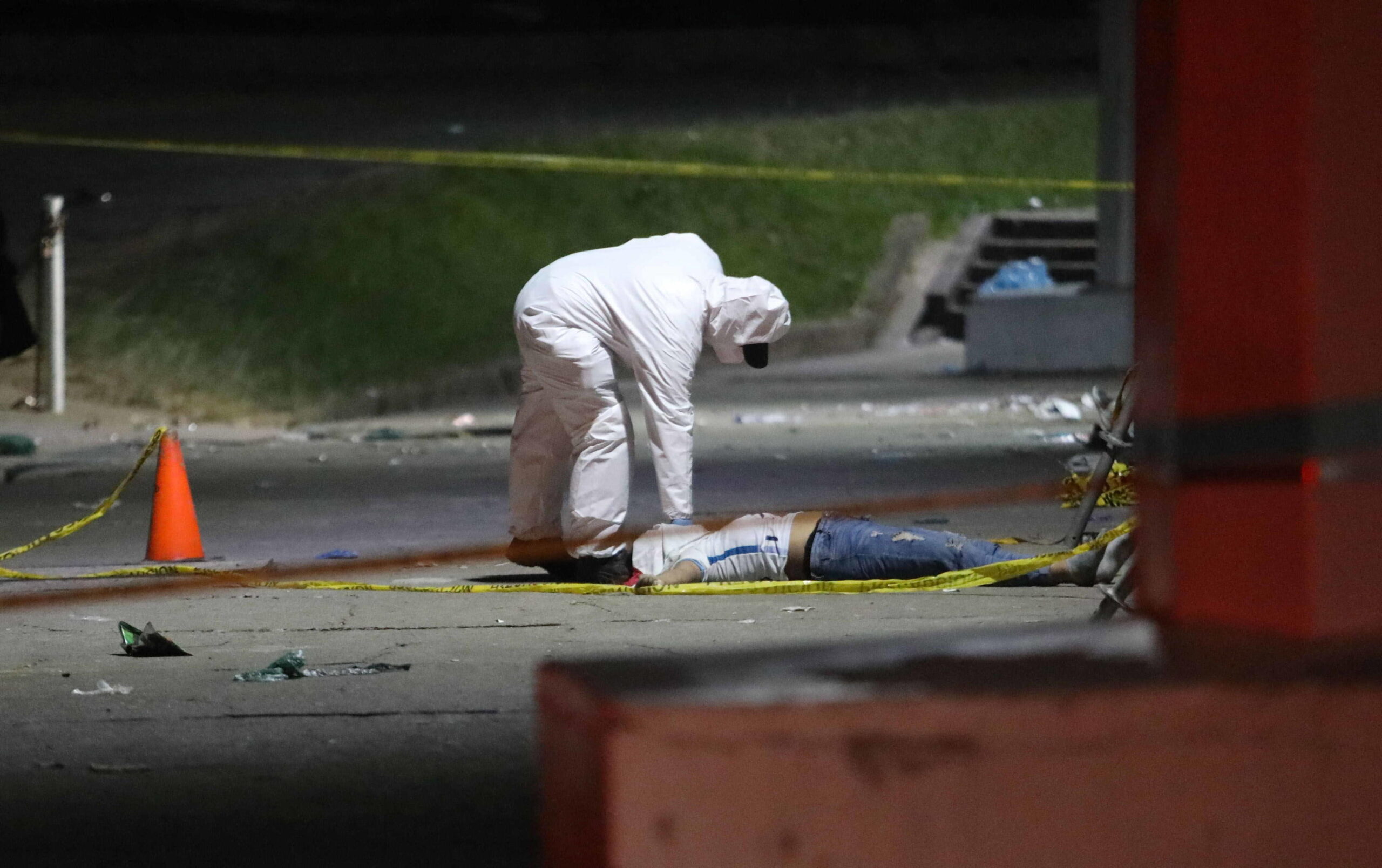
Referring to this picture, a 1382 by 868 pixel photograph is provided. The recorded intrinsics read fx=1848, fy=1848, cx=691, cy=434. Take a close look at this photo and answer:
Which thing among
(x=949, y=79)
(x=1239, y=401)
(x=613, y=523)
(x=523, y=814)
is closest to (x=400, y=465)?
(x=613, y=523)

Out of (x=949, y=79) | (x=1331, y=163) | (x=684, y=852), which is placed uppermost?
(x=949, y=79)

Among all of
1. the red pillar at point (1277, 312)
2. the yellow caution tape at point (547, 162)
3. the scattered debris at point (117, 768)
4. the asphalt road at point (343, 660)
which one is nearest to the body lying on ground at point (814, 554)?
the asphalt road at point (343, 660)

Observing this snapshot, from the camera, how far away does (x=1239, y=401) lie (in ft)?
8.59

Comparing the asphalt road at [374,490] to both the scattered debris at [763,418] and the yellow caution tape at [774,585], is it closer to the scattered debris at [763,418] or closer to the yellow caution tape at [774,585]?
the yellow caution tape at [774,585]

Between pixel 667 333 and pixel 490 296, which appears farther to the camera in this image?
pixel 490 296

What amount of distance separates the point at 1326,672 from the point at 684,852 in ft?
2.88

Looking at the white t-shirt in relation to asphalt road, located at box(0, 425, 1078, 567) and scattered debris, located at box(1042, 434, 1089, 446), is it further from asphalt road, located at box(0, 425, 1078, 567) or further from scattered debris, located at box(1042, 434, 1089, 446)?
scattered debris, located at box(1042, 434, 1089, 446)

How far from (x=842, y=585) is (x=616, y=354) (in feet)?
4.20

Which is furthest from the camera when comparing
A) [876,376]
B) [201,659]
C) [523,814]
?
[876,376]

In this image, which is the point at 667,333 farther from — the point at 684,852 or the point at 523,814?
the point at 684,852

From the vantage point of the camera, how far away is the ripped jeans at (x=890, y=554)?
253 inches

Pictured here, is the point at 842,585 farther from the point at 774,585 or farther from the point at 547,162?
the point at 547,162

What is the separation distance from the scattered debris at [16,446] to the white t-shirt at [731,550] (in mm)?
6880

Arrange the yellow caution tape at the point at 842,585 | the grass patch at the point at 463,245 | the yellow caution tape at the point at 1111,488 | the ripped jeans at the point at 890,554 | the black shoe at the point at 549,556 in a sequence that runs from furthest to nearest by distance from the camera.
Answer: the grass patch at the point at 463,245, the black shoe at the point at 549,556, the yellow caution tape at the point at 1111,488, the ripped jeans at the point at 890,554, the yellow caution tape at the point at 842,585
